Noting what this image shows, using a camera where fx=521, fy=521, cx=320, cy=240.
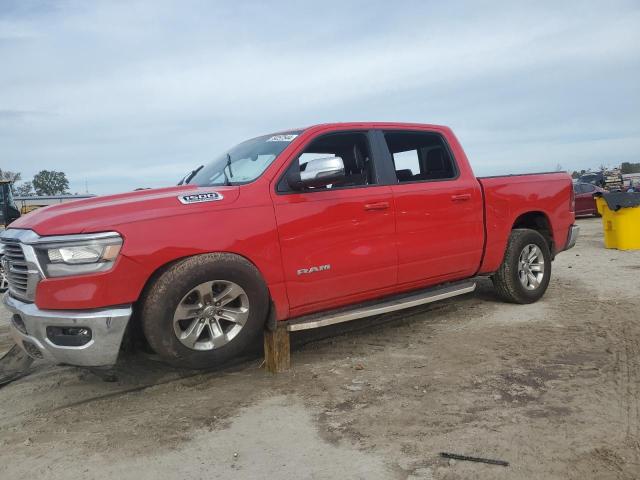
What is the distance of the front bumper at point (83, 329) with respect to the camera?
123 inches

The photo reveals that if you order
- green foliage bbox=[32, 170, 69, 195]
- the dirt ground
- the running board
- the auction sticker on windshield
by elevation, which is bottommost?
the dirt ground

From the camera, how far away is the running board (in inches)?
152

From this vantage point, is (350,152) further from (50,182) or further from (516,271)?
(50,182)

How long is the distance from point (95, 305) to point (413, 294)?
273 cm

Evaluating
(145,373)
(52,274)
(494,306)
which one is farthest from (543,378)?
(52,274)

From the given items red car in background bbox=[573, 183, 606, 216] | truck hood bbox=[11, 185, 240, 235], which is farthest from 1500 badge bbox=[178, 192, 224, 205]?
red car in background bbox=[573, 183, 606, 216]

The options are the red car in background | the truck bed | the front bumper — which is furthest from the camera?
the red car in background

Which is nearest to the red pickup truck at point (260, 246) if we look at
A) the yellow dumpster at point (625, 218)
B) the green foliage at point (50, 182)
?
the yellow dumpster at point (625, 218)

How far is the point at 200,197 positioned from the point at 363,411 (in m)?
1.77

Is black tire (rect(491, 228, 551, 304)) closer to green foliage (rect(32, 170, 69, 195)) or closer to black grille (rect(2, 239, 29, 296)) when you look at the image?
black grille (rect(2, 239, 29, 296))

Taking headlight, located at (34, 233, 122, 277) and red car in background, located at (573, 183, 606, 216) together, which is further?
red car in background, located at (573, 183, 606, 216)

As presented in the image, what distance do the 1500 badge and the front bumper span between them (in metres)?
0.79

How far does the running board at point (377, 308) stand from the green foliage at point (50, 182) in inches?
2956

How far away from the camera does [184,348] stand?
3.39m
